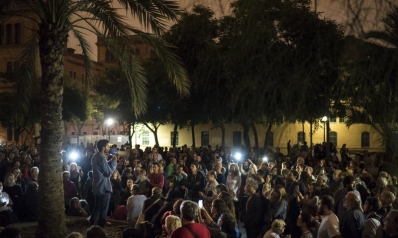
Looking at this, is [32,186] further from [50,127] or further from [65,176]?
[50,127]

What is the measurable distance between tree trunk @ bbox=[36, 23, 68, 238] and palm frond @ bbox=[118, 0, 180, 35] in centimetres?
132

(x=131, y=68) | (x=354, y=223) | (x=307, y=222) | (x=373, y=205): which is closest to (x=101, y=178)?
(x=131, y=68)

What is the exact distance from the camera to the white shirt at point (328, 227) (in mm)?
7293

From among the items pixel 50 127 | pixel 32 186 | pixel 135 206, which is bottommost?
pixel 135 206

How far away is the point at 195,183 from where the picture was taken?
13781 mm

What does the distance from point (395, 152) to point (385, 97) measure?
484mm

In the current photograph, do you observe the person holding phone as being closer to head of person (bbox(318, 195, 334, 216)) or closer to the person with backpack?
the person with backpack

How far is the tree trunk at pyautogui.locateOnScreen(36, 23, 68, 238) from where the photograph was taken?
926 cm

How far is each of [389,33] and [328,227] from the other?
3.35 m

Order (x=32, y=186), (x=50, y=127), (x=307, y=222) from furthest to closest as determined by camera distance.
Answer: (x=32, y=186) < (x=50, y=127) < (x=307, y=222)

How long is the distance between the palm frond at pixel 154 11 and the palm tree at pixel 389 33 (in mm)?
4923

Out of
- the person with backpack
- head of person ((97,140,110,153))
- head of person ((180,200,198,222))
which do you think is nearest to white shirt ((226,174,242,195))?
the person with backpack

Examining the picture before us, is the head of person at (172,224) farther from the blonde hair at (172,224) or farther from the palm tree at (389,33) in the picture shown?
the palm tree at (389,33)

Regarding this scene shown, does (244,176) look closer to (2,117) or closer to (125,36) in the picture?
(125,36)
